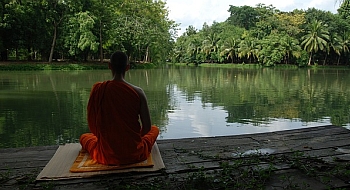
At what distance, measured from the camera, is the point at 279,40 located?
1292 inches

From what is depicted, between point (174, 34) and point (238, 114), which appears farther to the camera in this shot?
point (174, 34)

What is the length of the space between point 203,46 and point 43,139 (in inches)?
1490

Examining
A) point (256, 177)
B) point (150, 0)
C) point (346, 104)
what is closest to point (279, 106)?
point (346, 104)

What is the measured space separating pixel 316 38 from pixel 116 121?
33910 mm

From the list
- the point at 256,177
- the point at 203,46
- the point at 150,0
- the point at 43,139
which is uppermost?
the point at 150,0

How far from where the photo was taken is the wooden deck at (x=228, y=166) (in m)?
2.12

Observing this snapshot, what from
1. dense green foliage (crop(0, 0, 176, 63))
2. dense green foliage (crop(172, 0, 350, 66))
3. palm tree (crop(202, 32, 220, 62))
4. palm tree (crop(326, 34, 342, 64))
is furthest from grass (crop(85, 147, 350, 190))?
palm tree (crop(202, 32, 220, 62))

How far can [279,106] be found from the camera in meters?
8.06

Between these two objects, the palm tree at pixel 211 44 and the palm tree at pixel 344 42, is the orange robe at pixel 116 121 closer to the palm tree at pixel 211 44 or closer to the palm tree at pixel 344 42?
the palm tree at pixel 344 42

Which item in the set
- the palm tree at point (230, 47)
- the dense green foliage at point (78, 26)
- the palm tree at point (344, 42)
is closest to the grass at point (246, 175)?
the dense green foliage at point (78, 26)

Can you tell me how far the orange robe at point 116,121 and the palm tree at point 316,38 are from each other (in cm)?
3315

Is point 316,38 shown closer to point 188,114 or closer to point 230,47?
point 230,47

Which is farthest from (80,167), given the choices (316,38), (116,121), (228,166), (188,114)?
(316,38)

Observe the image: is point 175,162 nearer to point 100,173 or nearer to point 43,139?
point 100,173
